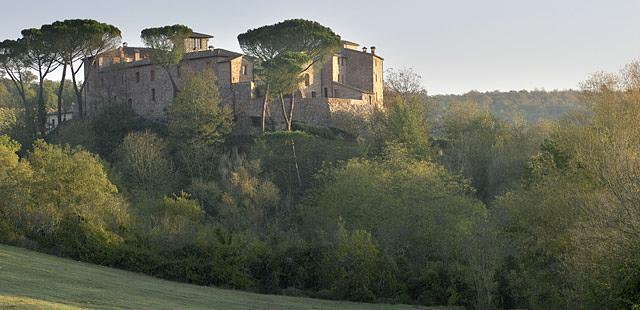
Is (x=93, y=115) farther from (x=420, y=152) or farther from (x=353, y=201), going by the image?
(x=353, y=201)

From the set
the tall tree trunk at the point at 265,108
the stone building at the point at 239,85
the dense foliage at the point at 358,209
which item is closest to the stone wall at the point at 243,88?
the stone building at the point at 239,85

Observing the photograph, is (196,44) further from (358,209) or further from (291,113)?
(358,209)

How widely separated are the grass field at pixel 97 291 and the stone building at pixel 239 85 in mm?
28896

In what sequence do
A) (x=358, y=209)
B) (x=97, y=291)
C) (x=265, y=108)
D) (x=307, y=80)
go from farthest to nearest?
(x=307, y=80) < (x=265, y=108) < (x=358, y=209) < (x=97, y=291)

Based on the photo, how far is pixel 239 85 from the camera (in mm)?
61031

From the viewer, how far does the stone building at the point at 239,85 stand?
6009 cm

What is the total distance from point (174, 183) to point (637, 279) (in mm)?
37258

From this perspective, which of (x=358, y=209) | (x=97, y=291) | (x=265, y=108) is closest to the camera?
(x=97, y=291)

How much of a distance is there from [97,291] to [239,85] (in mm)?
38797

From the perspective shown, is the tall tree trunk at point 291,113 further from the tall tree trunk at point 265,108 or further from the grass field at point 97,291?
the grass field at point 97,291

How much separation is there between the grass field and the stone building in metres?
28.9

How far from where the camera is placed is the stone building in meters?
60.1

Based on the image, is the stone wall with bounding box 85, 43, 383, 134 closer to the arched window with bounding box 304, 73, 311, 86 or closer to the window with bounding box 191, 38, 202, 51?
the arched window with bounding box 304, 73, 311, 86

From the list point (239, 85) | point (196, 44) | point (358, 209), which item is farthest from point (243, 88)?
point (358, 209)
